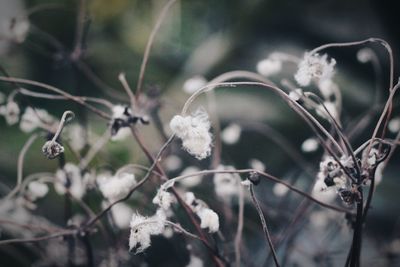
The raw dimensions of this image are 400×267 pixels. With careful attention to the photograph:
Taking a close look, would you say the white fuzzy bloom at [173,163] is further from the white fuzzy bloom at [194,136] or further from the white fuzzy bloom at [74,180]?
the white fuzzy bloom at [194,136]

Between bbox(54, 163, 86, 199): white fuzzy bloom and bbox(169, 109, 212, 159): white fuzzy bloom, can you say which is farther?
bbox(54, 163, 86, 199): white fuzzy bloom

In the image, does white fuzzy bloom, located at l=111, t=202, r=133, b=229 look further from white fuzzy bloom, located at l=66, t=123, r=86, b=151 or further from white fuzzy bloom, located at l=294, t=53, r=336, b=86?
white fuzzy bloom, located at l=294, t=53, r=336, b=86

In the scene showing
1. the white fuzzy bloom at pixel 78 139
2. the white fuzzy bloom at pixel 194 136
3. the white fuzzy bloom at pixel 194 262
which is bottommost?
the white fuzzy bloom at pixel 194 262

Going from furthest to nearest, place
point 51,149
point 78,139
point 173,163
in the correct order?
1. point 173,163
2. point 78,139
3. point 51,149

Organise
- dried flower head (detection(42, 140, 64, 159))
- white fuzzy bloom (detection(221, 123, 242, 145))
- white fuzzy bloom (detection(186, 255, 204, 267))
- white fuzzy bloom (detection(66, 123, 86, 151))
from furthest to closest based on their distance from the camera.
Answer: white fuzzy bloom (detection(221, 123, 242, 145)) → white fuzzy bloom (detection(66, 123, 86, 151)) → white fuzzy bloom (detection(186, 255, 204, 267)) → dried flower head (detection(42, 140, 64, 159))

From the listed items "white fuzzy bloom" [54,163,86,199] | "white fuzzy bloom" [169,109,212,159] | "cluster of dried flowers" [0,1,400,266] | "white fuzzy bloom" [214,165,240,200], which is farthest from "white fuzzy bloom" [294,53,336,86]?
Answer: "white fuzzy bloom" [54,163,86,199]

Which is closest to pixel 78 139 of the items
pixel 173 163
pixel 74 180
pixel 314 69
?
Result: pixel 74 180

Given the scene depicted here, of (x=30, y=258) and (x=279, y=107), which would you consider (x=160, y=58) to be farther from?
(x=30, y=258)

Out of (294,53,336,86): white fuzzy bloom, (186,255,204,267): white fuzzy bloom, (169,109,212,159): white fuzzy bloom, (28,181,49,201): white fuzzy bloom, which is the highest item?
(28,181,49,201): white fuzzy bloom

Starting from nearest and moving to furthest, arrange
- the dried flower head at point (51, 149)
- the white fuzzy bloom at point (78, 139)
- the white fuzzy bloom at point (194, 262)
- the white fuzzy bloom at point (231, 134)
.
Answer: the dried flower head at point (51, 149) < the white fuzzy bloom at point (194, 262) < the white fuzzy bloom at point (78, 139) < the white fuzzy bloom at point (231, 134)

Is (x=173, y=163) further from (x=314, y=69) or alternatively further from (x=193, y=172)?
(x=314, y=69)

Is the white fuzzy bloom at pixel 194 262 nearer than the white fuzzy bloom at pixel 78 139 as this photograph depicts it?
Yes

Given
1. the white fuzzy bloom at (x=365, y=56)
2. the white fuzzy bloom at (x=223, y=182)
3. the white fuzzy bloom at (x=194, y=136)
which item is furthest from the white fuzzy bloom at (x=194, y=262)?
the white fuzzy bloom at (x=365, y=56)

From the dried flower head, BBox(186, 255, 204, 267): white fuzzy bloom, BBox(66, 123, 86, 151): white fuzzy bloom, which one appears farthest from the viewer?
BBox(66, 123, 86, 151): white fuzzy bloom
